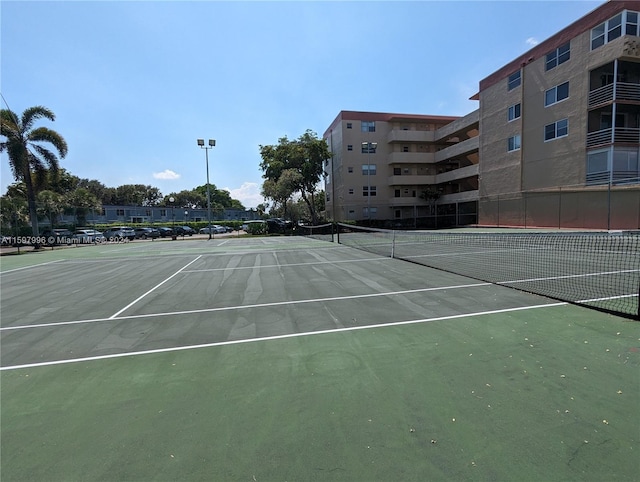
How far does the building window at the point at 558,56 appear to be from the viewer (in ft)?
90.0

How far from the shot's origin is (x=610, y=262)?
1103 cm

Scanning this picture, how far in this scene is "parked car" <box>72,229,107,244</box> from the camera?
41.2 metres

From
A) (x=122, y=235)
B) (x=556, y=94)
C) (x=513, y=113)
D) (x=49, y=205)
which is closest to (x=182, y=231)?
(x=122, y=235)

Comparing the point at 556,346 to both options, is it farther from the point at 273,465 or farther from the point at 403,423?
the point at 273,465

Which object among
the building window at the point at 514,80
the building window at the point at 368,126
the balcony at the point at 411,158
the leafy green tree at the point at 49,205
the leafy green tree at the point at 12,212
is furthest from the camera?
the building window at the point at 368,126

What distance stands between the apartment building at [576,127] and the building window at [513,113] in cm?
10

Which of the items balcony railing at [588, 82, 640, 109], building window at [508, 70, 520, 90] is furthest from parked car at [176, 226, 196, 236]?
balcony railing at [588, 82, 640, 109]

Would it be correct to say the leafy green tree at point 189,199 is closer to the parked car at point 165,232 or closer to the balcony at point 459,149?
the parked car at point 165,232

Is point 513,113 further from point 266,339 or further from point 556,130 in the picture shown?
point 266,339

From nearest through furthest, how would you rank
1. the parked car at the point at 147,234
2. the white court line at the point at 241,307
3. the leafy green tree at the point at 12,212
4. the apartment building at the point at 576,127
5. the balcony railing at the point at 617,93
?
the white court line at the point at 241,307, the apartment building at the point at 576,127, the balcony railing at the point at 617,93, the leafy green tree at the point at 12,212, the parked car at the point at 147,234

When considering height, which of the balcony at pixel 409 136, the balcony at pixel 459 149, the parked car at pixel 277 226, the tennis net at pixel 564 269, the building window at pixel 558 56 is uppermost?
the building window at pixel 558 56

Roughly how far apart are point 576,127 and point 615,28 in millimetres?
7018

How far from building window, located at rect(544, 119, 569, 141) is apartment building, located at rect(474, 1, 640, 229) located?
9 cm

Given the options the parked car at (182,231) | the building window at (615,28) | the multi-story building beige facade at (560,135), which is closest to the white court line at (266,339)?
the multi-story building beige facade at (560,135)
